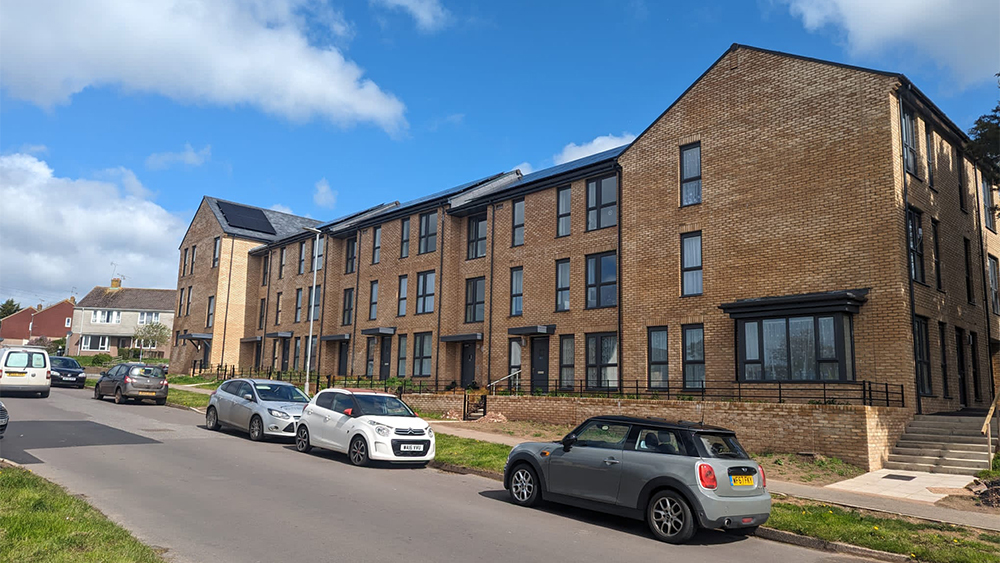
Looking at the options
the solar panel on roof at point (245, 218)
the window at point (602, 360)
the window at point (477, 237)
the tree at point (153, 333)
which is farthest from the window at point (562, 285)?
the tree at point (153, 333)

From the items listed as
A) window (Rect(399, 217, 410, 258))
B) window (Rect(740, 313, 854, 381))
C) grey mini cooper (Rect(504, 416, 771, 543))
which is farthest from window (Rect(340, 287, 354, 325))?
grey mini cooper (Rect(504, 416, 771, 543))

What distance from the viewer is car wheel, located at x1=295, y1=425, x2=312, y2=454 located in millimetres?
16062

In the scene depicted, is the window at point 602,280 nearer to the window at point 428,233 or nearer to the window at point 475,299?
the window at point 475,299

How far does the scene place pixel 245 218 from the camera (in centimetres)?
4953

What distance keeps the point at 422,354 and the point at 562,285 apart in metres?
8.61

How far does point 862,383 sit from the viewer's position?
1648cm

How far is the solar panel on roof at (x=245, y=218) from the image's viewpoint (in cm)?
4822

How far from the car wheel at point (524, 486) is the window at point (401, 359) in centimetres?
2221

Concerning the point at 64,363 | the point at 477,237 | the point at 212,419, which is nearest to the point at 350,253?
the point at 477,237

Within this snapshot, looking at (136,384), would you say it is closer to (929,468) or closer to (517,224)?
(517,224)

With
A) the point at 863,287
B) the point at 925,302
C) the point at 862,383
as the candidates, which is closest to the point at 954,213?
the point at 925,302

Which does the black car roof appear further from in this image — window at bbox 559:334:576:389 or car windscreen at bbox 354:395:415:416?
window at bbox 559:334:576:389

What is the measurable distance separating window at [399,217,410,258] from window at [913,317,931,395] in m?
22.0

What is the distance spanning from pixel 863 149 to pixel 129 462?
18.3 meters
